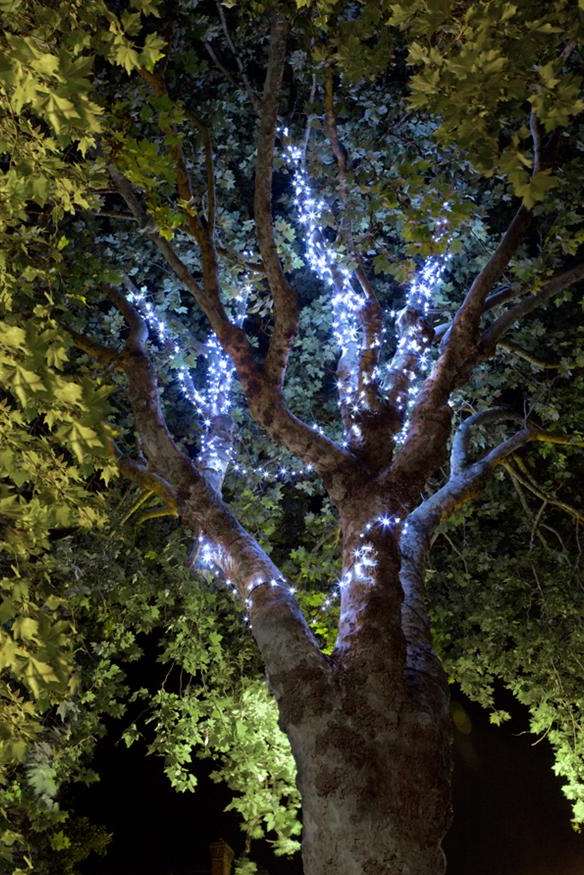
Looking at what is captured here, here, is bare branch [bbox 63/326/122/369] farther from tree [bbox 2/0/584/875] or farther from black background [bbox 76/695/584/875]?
black background [bbox 76/695/584/875]

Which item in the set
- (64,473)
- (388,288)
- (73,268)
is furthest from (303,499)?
(64,473)

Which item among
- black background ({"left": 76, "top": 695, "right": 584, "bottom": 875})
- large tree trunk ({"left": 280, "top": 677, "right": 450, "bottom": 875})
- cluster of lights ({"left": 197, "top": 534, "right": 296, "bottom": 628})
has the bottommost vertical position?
large tree trunk ({"left": 280, "top": 677, "right": 450, "bottom": 875})

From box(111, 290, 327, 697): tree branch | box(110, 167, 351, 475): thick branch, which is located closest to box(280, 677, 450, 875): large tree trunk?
box(111, 290, 327, 697): tree branch

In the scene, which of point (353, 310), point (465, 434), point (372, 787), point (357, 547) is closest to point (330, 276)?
point (353, 310)

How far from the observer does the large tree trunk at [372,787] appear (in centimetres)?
306

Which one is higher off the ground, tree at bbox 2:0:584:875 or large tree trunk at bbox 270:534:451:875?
tree at bbox 2:0:584:875

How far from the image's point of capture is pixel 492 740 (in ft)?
48.2

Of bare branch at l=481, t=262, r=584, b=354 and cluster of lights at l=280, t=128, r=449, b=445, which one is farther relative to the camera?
cluster of lights at l=280, t=128, r=449, b=445

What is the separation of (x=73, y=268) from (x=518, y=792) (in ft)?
44.1

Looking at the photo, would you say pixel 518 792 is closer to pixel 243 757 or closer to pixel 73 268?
pixel 243 757

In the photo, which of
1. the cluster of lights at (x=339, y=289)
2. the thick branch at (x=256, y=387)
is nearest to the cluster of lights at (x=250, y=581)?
the thick branch at (x=256, y=387)

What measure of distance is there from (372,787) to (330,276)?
4.25 meters

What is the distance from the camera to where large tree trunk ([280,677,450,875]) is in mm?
3057

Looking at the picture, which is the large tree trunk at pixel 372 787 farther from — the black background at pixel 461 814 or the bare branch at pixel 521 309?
the black background at pixel 461 814
